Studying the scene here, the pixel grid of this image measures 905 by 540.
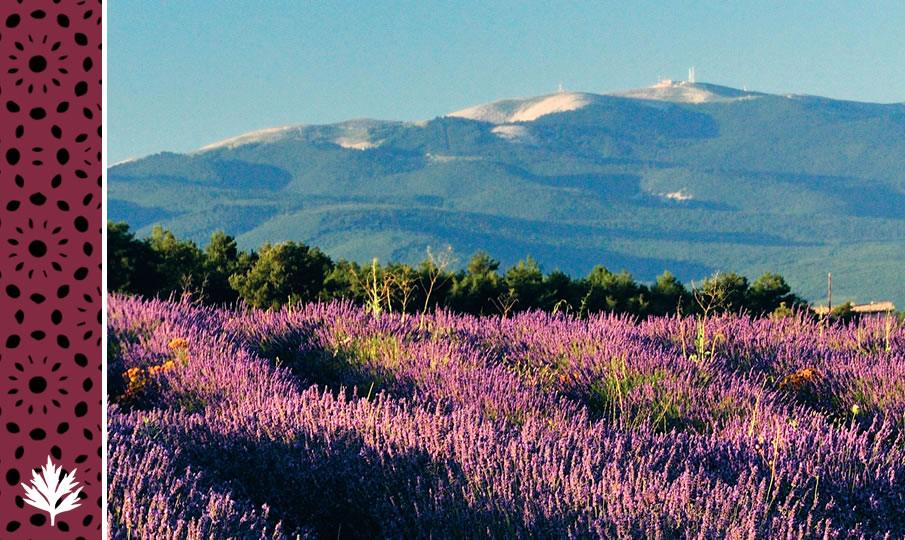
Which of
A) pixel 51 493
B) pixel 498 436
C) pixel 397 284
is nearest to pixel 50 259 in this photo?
pixel 51 493

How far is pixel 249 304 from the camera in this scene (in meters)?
9.65

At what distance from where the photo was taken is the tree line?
9.17m

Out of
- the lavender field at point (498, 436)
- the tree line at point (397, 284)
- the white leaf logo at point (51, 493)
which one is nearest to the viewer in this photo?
the white leaf logo at point (51, 493)

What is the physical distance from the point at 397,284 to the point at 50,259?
18.5 feet

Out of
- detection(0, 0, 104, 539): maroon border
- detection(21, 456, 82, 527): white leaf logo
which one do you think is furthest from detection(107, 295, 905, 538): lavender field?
detection(0, 0, 104, 539): maroon border

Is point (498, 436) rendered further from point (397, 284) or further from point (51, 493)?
point (397, 284)

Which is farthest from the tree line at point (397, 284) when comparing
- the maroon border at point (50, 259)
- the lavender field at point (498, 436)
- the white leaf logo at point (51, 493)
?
the white leaf logo at point (51, 493)

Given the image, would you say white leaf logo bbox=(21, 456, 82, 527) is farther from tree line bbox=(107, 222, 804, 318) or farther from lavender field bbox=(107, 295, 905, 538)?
tree line bbox=(107, 222, 804, 318)

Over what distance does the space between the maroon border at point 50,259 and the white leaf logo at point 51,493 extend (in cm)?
2

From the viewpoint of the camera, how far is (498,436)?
3.70m

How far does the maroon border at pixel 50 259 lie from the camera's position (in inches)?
113

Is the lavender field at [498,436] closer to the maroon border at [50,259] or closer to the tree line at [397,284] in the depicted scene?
the maroon border at [50,259]

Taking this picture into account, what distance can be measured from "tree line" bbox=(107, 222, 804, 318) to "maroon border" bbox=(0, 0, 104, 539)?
18.1ft

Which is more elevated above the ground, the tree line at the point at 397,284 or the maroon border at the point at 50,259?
the maroon border at the point at 50,259
